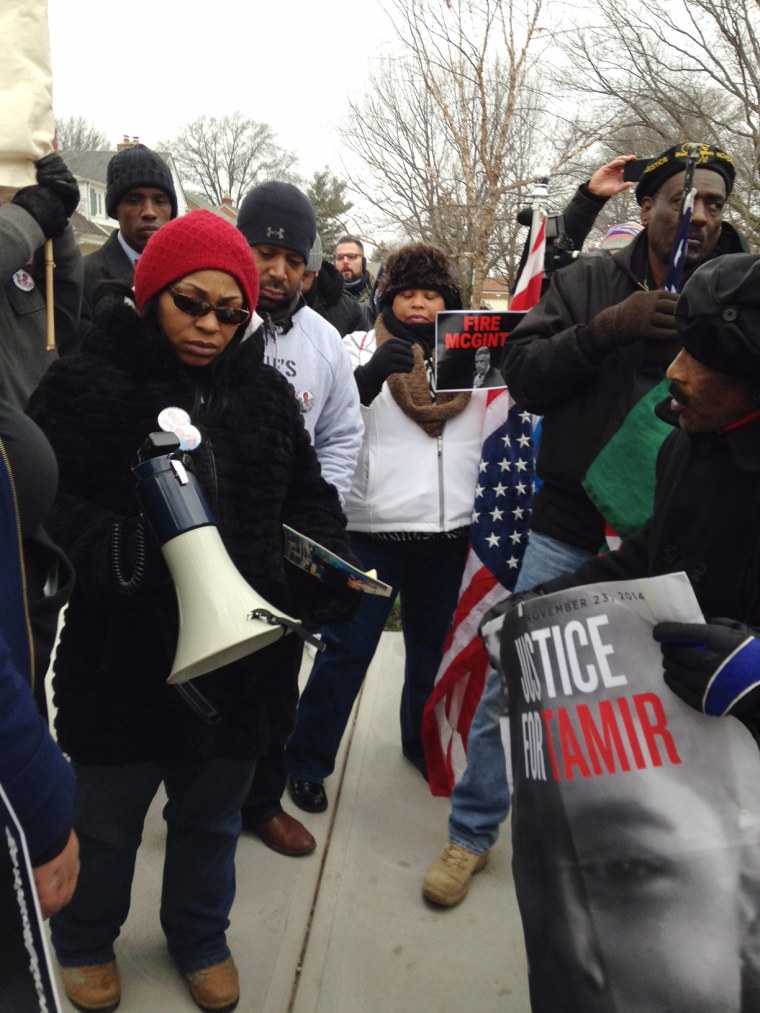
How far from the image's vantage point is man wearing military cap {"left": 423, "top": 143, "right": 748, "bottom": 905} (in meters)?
2.52

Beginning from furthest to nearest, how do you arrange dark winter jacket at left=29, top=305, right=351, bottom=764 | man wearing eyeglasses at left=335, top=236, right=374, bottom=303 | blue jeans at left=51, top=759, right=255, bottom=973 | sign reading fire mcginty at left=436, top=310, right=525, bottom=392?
man wearing eyeglasses at left=335, top=236, right=374, bottom=303
sign reading fire mcginty at left=436, top=310, right=525, bottom=392
blue jeans at left=51, top=759, right=255, bottom=973
dark winter jacket at left=29, top=305, right=351, bottom=764

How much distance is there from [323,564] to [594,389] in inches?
41.0

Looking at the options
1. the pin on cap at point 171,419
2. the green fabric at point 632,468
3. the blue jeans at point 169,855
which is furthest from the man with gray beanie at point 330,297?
the blue jeans at point 169,855

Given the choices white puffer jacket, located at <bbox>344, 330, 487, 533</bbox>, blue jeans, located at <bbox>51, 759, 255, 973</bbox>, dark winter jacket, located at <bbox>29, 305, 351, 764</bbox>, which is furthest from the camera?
white puffer jacket, located at <bbox>344, 330, 487, 533</bbox>

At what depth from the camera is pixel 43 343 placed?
10.4 feet

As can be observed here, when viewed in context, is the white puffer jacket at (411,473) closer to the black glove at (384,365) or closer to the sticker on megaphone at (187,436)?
the black glove at (384,365)

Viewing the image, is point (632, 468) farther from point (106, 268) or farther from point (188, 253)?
point (106, 268)

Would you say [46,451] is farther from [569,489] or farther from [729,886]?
[569,489]

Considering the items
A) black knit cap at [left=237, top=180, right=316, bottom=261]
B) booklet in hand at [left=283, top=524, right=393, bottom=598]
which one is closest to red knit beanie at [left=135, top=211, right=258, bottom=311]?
booklet in hand at [left=283, top=524, right=393, bottom=598]

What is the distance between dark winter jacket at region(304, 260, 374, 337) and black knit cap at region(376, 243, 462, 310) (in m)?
0.89

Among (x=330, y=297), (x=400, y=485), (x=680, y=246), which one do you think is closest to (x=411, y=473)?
(x=400, y=485)

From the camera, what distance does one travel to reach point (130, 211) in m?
3.76

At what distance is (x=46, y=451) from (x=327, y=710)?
78.9 inches

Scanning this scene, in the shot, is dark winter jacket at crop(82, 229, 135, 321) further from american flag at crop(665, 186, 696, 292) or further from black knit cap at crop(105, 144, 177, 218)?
american flag at crop(665, 186, 696, 292)
